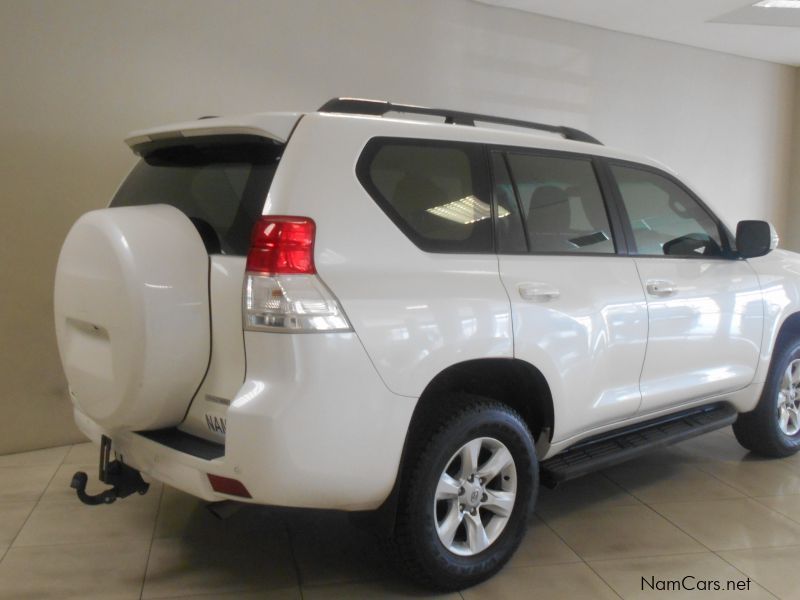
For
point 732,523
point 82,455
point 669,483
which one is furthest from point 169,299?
point 669,483

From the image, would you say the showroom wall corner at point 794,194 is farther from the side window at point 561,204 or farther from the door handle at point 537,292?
the door handle at point 537,292

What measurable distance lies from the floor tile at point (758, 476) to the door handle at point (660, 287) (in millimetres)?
1138

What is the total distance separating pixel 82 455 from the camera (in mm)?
3992

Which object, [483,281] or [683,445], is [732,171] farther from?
[483,281]

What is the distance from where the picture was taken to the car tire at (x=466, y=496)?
2336mm

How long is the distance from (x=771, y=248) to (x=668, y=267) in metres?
0.67

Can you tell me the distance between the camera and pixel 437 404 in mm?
2447

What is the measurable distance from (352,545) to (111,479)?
37.2 inches

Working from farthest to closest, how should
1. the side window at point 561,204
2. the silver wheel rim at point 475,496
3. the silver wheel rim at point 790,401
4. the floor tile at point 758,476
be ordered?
the silver wheel rim at point 790,401 < the floor tile at point 758,476 < the side window at point 561,204 < the silver wheel rim at point 475,496

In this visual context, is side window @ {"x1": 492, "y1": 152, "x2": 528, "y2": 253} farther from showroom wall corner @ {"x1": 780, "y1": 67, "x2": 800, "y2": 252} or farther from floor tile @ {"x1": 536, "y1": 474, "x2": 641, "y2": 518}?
showroom wall corner @ {"x1": 780, "y1": 67, "x2": 800, "y2": 252}

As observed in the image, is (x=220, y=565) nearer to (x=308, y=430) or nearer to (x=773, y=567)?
(x=308, y=430)

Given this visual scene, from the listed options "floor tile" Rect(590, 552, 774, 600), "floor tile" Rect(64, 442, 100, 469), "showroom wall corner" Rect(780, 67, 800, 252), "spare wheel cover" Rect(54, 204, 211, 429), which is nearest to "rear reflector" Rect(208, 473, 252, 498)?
"spare wheel cover" Rect(54, 204, 211, 429)

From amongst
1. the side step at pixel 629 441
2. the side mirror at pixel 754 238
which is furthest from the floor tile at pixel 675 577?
the side mirror at pixel 754 238

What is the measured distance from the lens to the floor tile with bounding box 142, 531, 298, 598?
254 centimetres
